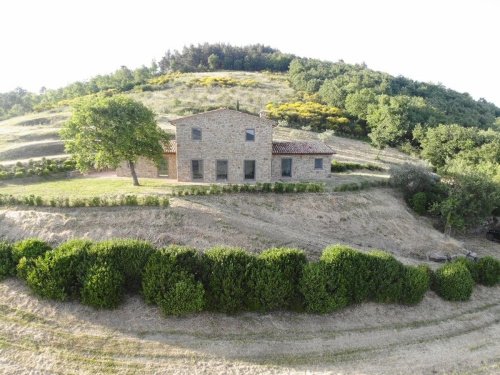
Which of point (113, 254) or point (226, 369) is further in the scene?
point (113, 254)

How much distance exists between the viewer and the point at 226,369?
16.8 metres

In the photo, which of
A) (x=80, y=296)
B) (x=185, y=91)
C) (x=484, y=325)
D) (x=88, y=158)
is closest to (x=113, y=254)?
(x=80, y=296)

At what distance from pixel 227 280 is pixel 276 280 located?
2.60 metres

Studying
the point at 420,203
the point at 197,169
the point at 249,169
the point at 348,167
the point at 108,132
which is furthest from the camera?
the point at 348,167

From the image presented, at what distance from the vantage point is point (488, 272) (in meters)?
25.1

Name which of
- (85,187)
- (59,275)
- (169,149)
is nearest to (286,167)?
(169,149)

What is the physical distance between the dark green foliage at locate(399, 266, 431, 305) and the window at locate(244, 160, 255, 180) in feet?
57.1

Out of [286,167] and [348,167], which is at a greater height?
[286,167]

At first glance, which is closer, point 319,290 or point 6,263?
point 319,290

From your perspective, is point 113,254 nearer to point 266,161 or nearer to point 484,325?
point 266,161

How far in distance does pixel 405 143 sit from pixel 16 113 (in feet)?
273

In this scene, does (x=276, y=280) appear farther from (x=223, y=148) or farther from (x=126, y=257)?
(x=223, y=148)

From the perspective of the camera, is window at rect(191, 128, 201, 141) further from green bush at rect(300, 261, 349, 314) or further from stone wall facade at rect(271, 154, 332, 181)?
green bush at rect(300, 261, 349, 314)

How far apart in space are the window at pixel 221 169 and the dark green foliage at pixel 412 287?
1866cm
